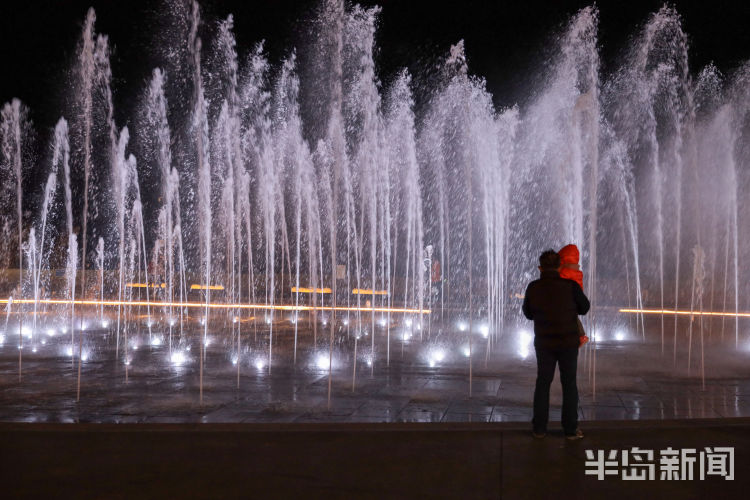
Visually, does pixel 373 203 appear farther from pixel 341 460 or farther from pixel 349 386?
pixel 341 460

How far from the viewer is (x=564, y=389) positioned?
586 centimetres

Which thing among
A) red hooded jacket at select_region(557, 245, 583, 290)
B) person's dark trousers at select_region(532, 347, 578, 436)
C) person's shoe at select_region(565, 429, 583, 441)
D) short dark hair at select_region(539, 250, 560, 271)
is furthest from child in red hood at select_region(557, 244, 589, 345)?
person's shoe at select_region(565, 429, 583, 441)

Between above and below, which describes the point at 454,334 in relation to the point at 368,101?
below

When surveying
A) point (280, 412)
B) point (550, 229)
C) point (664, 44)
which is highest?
point (664, 44)

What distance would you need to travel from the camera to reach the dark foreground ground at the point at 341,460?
4.57 metres

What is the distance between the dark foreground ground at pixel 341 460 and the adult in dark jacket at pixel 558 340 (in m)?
0.18

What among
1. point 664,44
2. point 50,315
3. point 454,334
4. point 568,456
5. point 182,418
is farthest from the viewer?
point 50,315

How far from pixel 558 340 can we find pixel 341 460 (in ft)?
6.24

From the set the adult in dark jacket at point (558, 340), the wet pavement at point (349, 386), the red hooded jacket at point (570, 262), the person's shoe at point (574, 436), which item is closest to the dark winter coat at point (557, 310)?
the adult in dark jacket at point (558, 340)

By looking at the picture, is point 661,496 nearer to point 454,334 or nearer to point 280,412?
point 280,412

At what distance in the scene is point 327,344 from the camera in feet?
47.0

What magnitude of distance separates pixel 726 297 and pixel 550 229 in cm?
1076

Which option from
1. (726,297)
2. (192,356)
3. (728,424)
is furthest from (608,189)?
(728,424)

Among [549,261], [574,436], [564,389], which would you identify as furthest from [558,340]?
[574,436]
